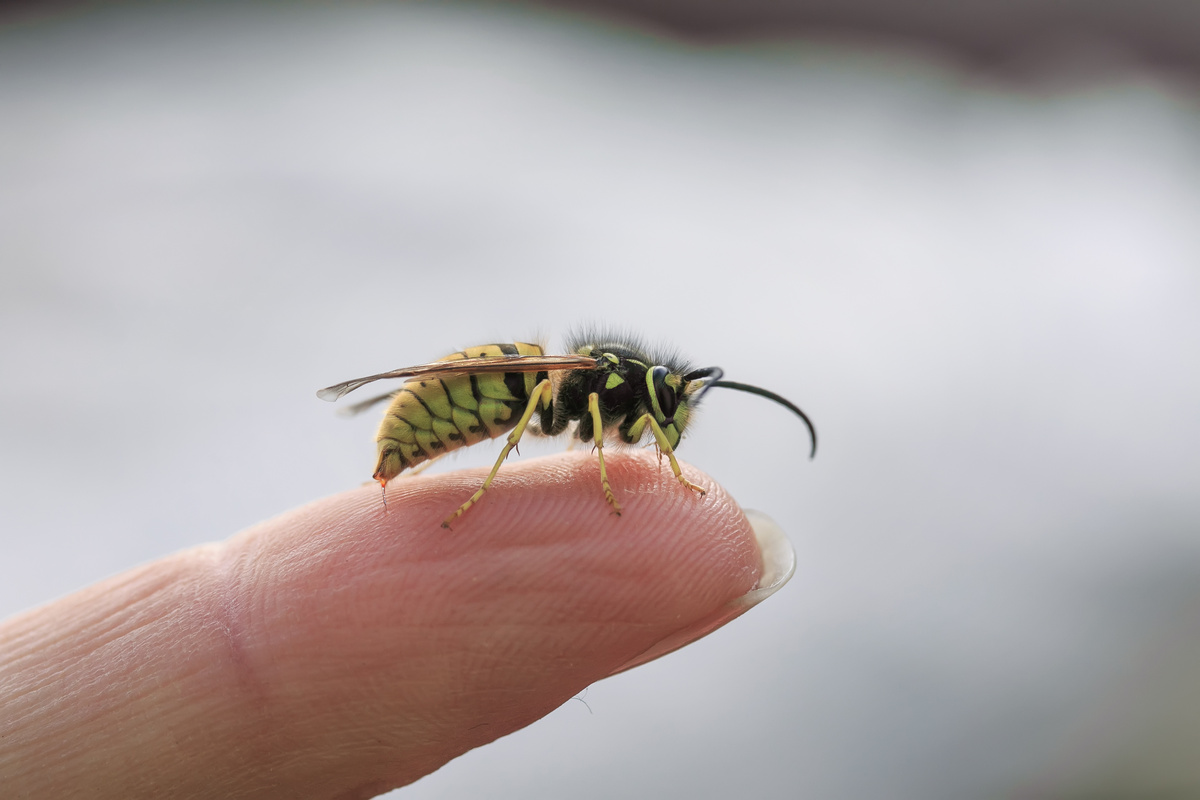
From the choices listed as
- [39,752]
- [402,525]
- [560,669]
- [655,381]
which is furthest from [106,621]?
[655,381]

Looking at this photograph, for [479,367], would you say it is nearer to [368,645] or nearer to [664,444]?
[664,444]

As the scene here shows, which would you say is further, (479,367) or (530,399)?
(530,399)

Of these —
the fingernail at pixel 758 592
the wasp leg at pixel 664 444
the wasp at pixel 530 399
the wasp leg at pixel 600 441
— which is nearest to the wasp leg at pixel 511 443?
the wasp at pixel 530 399

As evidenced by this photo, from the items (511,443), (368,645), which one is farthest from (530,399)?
(368,645)

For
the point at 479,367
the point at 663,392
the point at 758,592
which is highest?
the point at 479,367

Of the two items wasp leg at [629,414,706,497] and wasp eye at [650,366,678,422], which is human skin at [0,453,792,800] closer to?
wasp leg at [629,414,706,497]

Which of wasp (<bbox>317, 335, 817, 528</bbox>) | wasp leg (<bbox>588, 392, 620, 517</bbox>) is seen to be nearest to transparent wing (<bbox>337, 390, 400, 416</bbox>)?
wasp (<bbox>317, 335, 817, 528</bbox>)
